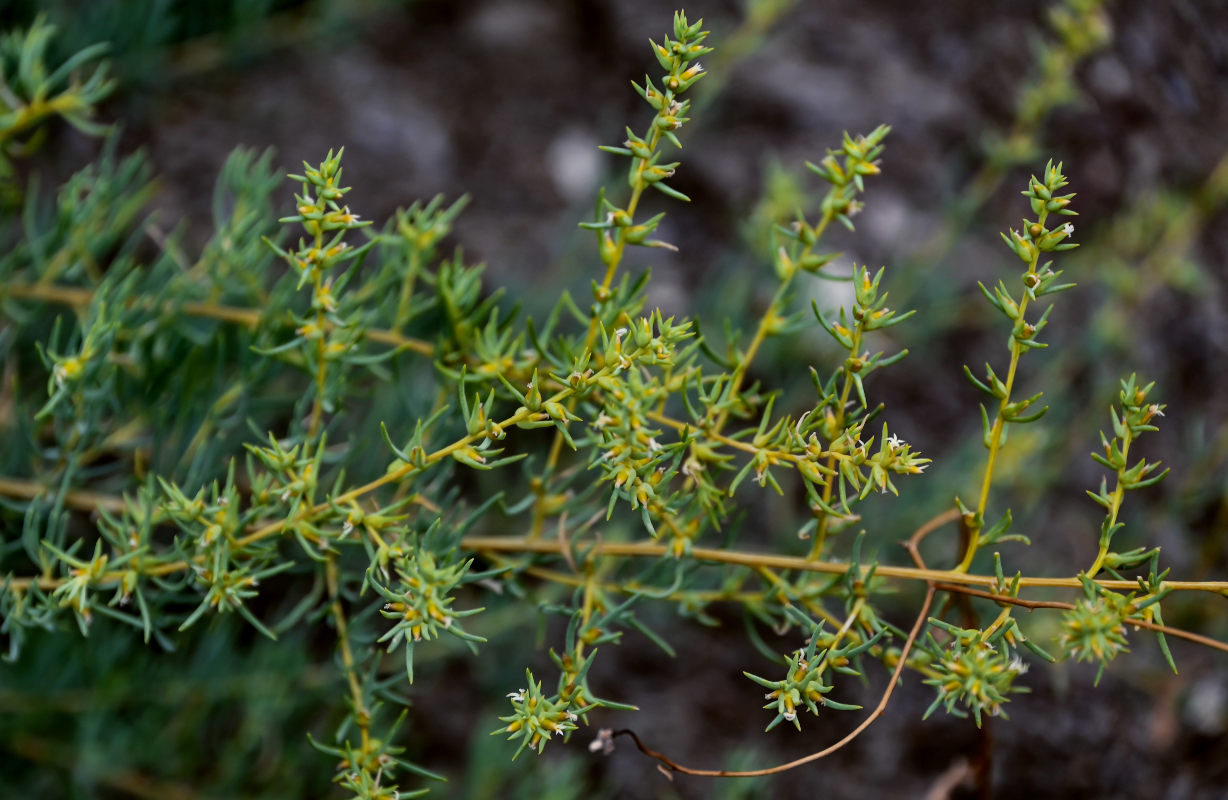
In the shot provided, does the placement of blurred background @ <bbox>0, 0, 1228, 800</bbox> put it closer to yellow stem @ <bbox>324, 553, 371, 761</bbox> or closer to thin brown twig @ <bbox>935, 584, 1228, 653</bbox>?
yellow stem @ <bbox>324, 553, 371, 761</bbox>

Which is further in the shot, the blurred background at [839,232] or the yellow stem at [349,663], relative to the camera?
the blurred background at [839,232]

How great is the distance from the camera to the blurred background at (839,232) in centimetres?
90

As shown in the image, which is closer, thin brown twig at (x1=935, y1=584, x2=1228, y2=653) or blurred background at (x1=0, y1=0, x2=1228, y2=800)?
thin brown twig at (x1=935, y1=584, x2=1228, y2=653)

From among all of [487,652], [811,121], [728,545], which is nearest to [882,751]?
[487,652]

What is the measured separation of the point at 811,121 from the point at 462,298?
27.4 inches

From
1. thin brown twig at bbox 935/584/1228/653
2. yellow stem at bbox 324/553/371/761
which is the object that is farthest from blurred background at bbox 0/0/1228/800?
thin brown twig at bbox 935/584/1228/653

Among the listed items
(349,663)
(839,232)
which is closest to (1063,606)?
(349,663)

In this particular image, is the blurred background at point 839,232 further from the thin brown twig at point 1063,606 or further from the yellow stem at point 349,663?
the thin brown twig at point 1063,606

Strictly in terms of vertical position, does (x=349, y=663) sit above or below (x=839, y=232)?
above

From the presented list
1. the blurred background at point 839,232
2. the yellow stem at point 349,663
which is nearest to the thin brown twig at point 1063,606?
the yellow stem at point 349,663

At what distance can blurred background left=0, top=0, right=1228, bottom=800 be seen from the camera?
0.90 m

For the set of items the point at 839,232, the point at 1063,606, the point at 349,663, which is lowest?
the point at 839,232

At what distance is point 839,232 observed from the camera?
3.63 ft

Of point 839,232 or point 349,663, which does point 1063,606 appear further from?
point 839,232
